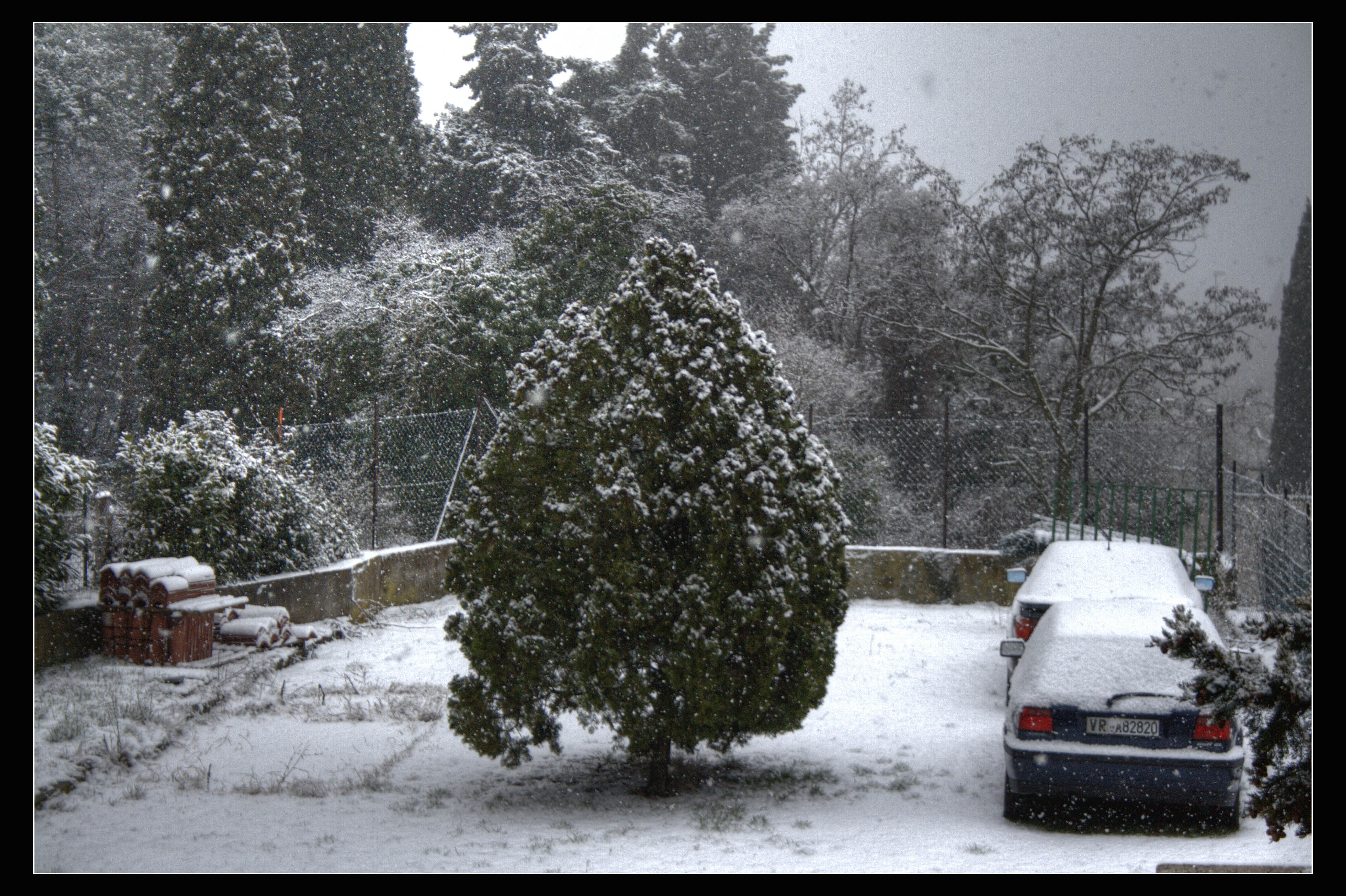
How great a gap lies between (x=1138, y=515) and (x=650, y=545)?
28.7ft

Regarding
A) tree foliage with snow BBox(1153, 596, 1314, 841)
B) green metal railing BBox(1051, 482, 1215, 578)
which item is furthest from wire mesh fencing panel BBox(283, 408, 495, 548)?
tree foliage with snow BBox(1153, 596, 1314, 841)

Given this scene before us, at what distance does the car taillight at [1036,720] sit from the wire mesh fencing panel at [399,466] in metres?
8.68

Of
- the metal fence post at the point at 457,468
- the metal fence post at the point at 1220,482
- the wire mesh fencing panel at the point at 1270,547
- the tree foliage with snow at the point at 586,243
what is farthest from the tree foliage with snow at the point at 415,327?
the wire mesh fencing panel at the point at 1270,547

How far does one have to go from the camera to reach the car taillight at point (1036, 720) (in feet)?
15.7

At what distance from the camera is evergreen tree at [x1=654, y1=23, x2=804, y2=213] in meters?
25.8

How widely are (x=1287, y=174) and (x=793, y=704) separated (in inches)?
562

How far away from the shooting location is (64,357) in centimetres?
2139

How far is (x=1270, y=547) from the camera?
35.6ft

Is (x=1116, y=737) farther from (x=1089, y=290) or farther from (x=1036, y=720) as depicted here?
(x=1089, y=290)

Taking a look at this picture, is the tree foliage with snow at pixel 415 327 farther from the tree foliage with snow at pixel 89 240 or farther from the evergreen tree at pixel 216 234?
the tree foliage with snow at pixel 89 240

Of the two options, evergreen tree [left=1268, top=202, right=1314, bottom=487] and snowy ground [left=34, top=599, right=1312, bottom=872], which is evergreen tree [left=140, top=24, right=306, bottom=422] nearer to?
snowy ground [left=34, top=599, right=1312, bottom=872]

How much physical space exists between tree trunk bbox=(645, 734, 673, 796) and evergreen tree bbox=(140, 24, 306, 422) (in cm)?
1614
